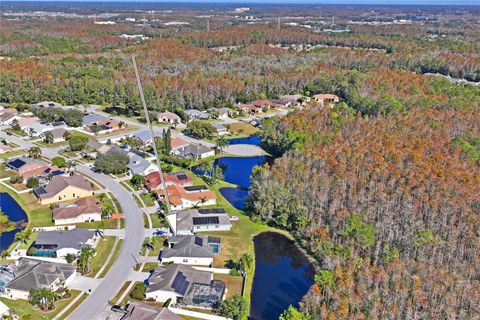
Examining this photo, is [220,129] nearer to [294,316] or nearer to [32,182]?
[32,182]

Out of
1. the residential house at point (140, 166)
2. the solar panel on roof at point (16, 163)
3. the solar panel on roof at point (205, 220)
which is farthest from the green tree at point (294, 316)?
Result: the solar panel on roof at point (16, 163)

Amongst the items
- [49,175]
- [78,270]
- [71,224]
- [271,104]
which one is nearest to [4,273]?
[78,270]

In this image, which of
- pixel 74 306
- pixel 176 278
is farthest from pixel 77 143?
pixel 176 278

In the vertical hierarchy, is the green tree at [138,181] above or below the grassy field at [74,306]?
above

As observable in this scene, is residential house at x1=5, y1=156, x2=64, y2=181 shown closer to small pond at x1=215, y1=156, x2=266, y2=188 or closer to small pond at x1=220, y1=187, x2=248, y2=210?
small pond at x1=220, y1=187, x2=248, y2=210

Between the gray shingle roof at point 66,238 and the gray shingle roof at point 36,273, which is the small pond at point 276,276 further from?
the gray shingle roof at point 66,238

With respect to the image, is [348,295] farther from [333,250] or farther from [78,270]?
[78,270]
